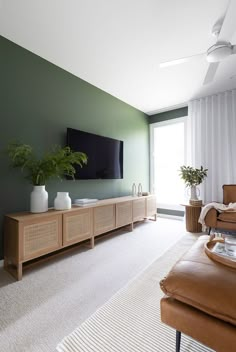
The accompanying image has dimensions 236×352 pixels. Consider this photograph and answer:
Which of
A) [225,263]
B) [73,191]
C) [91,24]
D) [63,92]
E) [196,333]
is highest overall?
[91,24]

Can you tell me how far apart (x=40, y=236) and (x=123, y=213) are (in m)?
1.51

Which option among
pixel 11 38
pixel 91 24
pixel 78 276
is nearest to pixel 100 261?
pixel 78 276

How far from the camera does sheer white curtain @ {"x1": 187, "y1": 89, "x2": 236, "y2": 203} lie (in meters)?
3.54

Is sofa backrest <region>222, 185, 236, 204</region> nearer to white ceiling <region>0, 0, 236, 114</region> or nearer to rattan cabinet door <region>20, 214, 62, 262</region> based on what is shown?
white ceiling <region>0, 0, 236, 114</region>

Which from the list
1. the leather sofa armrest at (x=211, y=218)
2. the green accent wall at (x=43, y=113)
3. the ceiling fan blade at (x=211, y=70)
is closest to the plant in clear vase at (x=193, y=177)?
the leather sofa armrest at (x=211, y=218)

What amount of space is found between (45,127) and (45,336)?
2286 mm

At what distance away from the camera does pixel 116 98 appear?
3.84 meters

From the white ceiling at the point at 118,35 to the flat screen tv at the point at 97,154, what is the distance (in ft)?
3.28

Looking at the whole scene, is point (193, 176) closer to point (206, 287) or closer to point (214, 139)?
point (214, 139)

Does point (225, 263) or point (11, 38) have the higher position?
point (11, 38)

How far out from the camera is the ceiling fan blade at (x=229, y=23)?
132cm

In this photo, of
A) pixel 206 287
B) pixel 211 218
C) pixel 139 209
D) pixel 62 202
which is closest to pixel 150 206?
pixel 139 209

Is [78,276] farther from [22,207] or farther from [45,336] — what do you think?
[22,207]

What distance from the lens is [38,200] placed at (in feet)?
7.11
